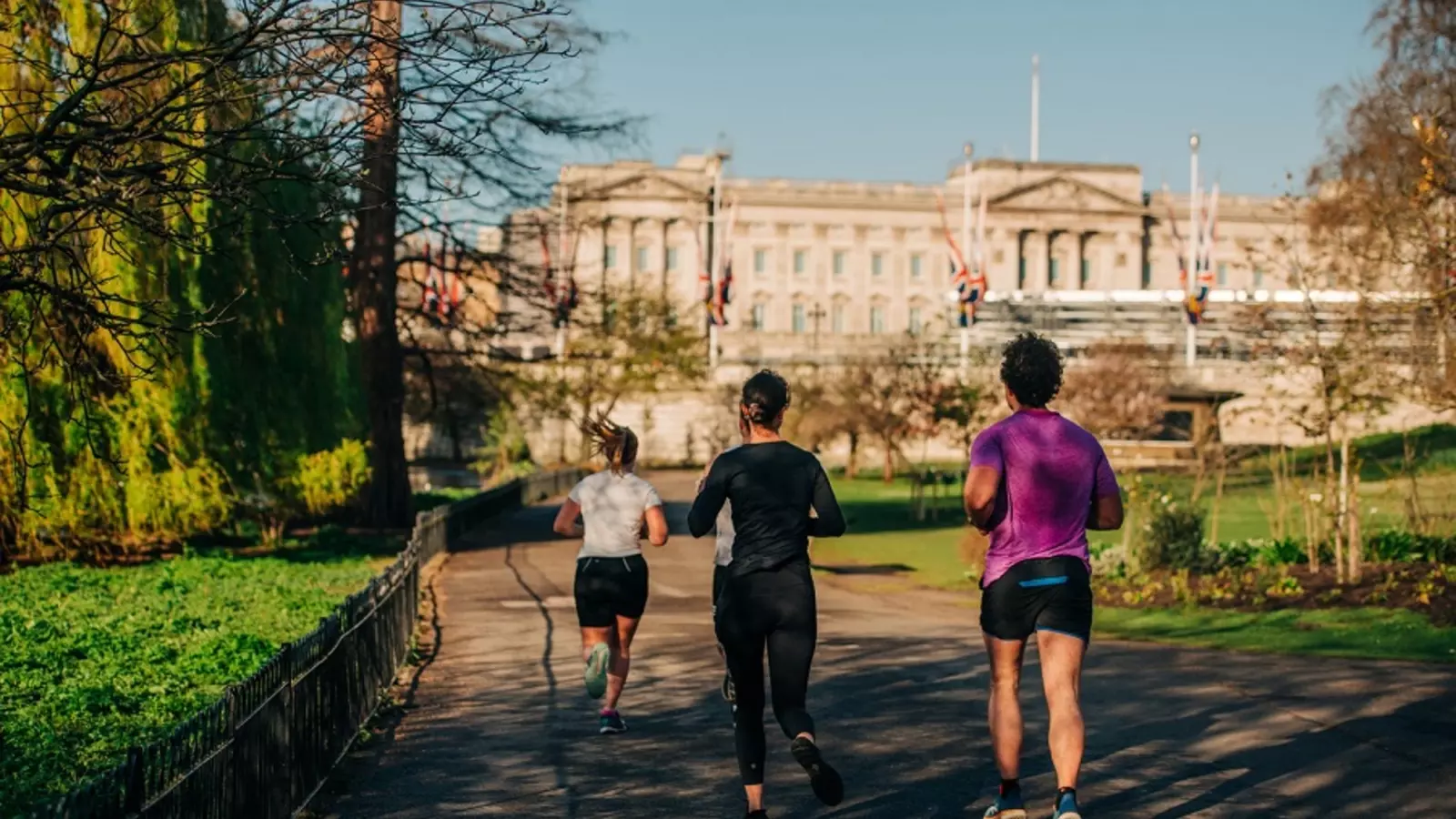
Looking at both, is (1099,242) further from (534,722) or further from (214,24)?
(534,722)

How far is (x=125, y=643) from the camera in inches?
623

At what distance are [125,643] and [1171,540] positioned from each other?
13707 millimetres

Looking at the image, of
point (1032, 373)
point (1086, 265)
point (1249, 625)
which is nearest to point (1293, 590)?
point (1249, 625)

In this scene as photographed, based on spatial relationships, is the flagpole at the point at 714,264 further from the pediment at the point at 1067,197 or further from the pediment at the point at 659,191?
the pediment at the point at 1067,197

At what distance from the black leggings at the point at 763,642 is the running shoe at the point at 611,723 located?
10.5 feet

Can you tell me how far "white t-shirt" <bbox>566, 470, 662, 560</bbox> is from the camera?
11633mm

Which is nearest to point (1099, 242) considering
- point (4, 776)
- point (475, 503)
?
point (475, 503)

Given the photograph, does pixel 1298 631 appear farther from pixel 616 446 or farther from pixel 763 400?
pixel 763 400

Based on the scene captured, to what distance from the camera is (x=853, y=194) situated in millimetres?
129375

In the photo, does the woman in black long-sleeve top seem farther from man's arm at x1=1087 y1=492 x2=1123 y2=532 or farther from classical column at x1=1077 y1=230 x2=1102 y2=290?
classical column at x1=1077 y1=230 x2=1102 y2=290

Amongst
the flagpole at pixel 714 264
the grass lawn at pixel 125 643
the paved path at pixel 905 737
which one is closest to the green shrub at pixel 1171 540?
the paved path at pixel 905 737

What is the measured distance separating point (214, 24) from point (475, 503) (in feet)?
50.3

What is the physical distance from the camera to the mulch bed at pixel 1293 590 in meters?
20.2

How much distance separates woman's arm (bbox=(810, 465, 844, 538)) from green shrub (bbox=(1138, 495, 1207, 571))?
16.5 metres
